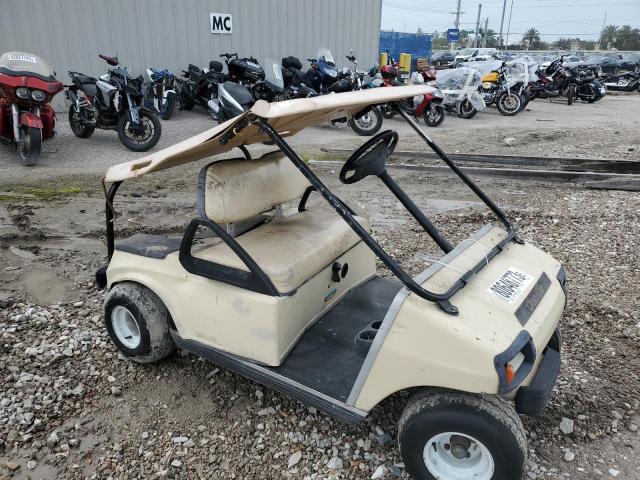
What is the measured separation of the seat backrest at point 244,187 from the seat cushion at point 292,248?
0.14 metres

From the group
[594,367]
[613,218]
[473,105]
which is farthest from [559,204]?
[473,105]

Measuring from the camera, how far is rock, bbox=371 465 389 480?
215 cm

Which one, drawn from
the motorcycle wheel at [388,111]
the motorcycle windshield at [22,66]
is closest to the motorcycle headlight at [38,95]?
the motorcycle windshield at [22,66]

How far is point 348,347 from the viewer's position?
8.24 ft

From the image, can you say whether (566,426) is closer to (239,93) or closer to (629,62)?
(239,93)

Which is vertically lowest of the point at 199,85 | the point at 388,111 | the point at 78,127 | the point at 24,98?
the point at 78,127

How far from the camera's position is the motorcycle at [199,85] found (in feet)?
33.5

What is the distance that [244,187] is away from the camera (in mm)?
2654

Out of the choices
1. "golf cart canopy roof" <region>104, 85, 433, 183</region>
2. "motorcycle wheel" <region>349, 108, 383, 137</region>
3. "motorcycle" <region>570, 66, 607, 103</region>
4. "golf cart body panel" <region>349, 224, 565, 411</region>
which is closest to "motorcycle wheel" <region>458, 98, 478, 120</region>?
"motorcycle wheel" <region>349, 108, 383, 137</region>

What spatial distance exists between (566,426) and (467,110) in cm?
1085

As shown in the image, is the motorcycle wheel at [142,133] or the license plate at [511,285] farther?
the motorcycle wheel at [142,133]

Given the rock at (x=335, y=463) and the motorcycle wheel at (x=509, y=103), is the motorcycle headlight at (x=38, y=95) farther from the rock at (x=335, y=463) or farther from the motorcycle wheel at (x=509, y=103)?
the motorcycle wheel at (x=509, y=103)

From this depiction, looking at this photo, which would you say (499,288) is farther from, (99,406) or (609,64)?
(609,64)

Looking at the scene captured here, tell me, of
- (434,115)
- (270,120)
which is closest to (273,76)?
(434,115)
